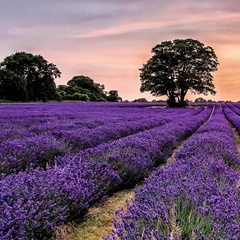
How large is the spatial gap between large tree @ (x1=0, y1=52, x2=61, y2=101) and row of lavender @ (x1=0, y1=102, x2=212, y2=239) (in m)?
38.9

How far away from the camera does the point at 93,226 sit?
124 inches

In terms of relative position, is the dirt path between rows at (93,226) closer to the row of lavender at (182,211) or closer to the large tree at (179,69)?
the row of lavender at (182,211)

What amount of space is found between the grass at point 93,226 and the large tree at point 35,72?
39583 mm

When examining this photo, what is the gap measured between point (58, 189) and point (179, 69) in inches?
1333

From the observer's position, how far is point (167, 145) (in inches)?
274

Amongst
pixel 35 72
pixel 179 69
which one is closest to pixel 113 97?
pixel 35 72

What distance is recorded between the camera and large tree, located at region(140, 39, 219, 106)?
34344 millimetres

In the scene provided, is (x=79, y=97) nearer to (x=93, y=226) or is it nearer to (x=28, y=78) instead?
(x=28, y=78)

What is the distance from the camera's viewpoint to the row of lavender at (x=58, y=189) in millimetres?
2246

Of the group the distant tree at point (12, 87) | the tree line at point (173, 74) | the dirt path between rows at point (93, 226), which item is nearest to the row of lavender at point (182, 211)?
the dirt path between rows at point (93, 226)

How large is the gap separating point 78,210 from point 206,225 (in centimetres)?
152

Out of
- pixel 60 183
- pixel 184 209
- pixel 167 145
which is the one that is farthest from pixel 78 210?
pixel 167 145

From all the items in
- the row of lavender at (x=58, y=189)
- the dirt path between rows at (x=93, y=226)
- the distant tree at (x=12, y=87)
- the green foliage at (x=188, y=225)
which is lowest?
the dirt path between rows at (x=93, y=226)

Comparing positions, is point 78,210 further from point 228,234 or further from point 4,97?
point 4,97
